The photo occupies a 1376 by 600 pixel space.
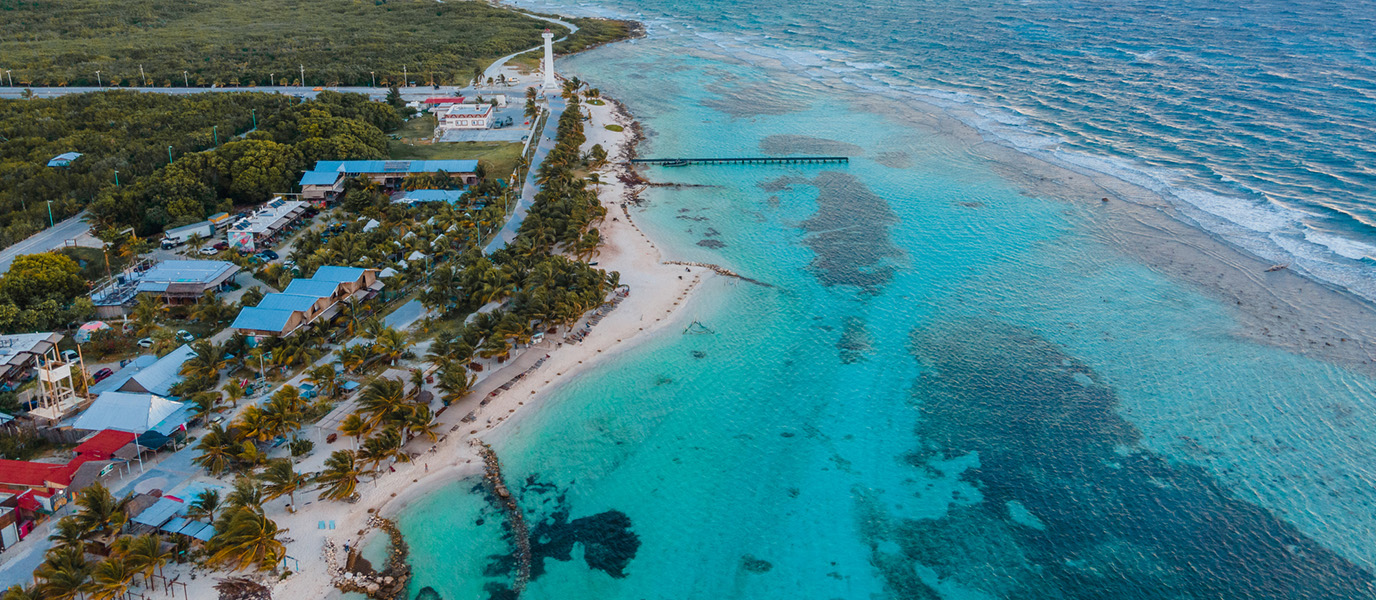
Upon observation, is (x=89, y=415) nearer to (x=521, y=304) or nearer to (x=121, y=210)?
(x=521, y=304)

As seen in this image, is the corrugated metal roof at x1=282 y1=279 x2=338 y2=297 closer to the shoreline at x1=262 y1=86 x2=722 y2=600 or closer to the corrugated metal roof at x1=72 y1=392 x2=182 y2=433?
the corrugated metal roof at x1=72 y1=392 x2=182 y2=433

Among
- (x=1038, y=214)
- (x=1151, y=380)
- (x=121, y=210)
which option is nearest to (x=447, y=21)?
(x=121, y=210)

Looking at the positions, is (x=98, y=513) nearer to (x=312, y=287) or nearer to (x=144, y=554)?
(x=144, y=554)

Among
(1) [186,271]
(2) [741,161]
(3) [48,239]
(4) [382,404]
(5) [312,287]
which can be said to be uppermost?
(2) [741,161]

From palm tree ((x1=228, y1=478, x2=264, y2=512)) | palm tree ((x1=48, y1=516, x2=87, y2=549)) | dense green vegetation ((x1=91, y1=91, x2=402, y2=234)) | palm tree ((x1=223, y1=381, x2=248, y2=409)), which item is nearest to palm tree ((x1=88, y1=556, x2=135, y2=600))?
palm tree ((x1=48, y1=516, x2=87, y2=549))

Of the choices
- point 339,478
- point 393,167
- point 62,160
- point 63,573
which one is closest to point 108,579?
point 63,573

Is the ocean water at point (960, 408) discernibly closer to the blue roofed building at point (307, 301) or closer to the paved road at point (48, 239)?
the blue roofed building at point (307, 301)

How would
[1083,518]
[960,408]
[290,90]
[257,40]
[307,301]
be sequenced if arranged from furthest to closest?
[257,40], [290,90], [307,301], [960,408], [1083,518]
